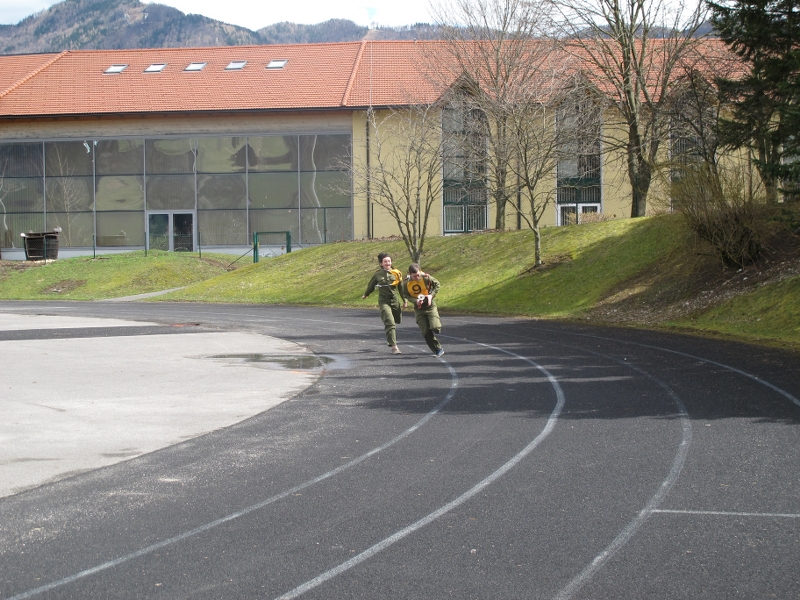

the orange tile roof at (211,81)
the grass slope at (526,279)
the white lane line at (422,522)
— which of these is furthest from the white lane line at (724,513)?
the orange tile roof at (211,81)

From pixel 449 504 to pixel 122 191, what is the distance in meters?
46.0

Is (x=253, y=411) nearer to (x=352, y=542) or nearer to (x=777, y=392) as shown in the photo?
(x=352, y=542)

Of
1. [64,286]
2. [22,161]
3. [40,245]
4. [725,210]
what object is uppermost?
[22,161]

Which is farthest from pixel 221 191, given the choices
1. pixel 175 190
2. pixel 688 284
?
pixel 688 284

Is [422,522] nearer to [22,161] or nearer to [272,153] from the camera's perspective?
[272,153]

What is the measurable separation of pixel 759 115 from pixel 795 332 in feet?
23.2

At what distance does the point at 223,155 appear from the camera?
1909 inches

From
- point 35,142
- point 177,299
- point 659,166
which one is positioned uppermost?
point 35,142

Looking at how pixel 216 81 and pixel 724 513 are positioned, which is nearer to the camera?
pixel 724 513

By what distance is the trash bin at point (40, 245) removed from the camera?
4644 cm

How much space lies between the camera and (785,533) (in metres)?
5.65

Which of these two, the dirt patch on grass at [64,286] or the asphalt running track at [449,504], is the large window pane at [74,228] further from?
the asphalt running track at [449,504]

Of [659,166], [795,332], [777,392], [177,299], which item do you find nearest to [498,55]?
[659,166]

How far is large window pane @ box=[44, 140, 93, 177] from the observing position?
49.2 m
